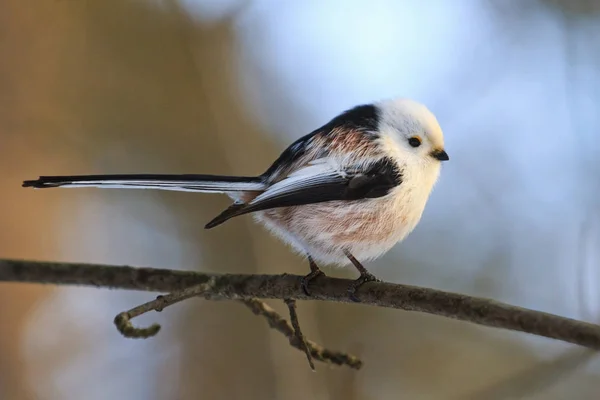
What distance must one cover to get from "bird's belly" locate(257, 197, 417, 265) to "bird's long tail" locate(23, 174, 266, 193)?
3.3 inches

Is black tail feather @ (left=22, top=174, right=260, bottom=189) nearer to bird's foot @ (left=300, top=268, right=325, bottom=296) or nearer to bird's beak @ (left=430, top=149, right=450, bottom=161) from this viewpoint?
bird's foot @ (left=300, top=268, right=325, bottom=296)

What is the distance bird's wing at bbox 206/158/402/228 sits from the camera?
828 mm

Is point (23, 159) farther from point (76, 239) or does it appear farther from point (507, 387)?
point (507, 387)

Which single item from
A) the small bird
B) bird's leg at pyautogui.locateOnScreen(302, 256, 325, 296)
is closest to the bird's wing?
the small bird

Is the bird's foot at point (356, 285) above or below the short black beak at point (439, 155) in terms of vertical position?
below

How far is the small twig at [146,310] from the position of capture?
0.64m

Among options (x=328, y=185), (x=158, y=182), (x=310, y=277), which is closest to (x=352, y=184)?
(x=328, y=185)

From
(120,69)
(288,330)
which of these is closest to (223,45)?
(120,69)

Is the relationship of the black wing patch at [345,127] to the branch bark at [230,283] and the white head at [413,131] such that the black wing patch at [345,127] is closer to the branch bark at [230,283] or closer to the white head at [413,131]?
the white head at [413,131]

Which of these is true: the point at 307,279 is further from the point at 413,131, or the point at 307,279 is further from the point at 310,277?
the point at 413,131

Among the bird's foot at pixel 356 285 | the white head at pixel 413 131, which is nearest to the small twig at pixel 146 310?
the bird's foot at pixel 356 285

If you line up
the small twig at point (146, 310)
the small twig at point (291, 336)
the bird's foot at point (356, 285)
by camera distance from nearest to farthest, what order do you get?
the small twig at point (146, 310) < the bird's foot at point (356, 285) < the small twig at point (291, 336)

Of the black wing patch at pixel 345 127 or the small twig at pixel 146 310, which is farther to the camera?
the black wing patch at pixel 345 127

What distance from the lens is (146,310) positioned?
0.65 m
